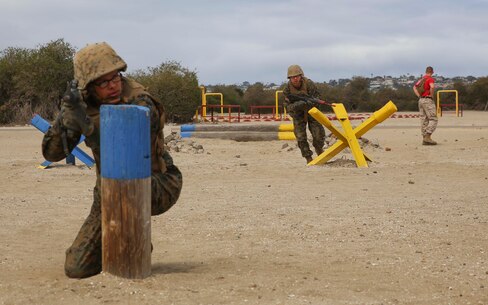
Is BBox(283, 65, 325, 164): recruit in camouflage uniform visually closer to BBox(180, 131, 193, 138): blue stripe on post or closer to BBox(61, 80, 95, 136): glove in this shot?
BBox(180, 131, 193, 138): blue stripe on post

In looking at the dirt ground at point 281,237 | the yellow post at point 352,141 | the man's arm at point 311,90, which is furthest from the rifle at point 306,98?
the dirt ground at point 281,237

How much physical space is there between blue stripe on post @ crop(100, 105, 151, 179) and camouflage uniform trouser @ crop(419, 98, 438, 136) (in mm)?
14400

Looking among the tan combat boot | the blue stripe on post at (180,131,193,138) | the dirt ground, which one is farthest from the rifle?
the blue stripe on post at (180,131,193,138)

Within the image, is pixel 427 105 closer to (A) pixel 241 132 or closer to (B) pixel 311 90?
(A) pixel 241 132

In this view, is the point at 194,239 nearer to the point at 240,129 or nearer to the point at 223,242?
the point at 223,242

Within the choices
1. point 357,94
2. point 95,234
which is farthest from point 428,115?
point 357,94

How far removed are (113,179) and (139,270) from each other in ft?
1.78

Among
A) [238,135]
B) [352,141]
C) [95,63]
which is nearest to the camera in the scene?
[95,63]

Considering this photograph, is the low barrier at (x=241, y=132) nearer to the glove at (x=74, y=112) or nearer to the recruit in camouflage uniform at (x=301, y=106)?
the recruit in camouflage uniform at (x=301, y=106)

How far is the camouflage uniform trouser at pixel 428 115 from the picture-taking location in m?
18.8

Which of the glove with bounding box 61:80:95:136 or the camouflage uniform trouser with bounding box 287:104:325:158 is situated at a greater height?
the glove with bounding box 61:80:95:136

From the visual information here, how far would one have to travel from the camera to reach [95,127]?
539cm

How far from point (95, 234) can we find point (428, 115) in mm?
14154

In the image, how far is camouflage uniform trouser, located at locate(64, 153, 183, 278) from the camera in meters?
5.41
